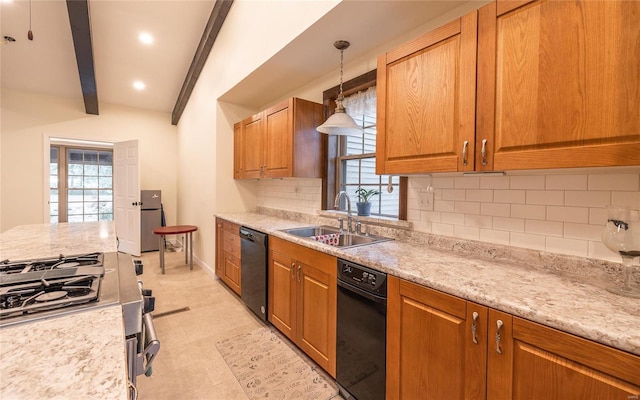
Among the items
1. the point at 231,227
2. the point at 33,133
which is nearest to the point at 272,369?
the point at 231,227

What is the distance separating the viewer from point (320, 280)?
1.91 meters

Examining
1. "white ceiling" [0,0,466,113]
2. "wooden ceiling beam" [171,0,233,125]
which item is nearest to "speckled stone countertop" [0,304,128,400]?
"white ceiling" [0,0,466,113]

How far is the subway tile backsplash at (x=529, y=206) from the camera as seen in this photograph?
1.30 meters

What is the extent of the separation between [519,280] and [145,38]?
194 inches

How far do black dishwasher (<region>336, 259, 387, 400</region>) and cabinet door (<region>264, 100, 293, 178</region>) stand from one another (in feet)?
4.83

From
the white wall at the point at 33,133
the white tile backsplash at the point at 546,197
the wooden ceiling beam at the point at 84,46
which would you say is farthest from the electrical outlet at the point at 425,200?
the white wall at the point at 33,133

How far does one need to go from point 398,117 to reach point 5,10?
4551mm

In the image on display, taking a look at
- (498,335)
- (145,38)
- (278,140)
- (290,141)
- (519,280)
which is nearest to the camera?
(498,335)

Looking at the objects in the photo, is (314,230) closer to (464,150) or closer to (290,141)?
(290,141)

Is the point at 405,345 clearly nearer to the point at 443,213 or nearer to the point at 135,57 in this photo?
the point at 443,213

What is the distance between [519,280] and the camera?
1.25m

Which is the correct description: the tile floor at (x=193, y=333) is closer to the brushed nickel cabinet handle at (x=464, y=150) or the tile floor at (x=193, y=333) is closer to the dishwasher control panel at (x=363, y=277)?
the dishwasher control panel at (x=363, y=277)

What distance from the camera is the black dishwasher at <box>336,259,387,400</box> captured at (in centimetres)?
147

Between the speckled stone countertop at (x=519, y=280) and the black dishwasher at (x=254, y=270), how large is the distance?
71cm
